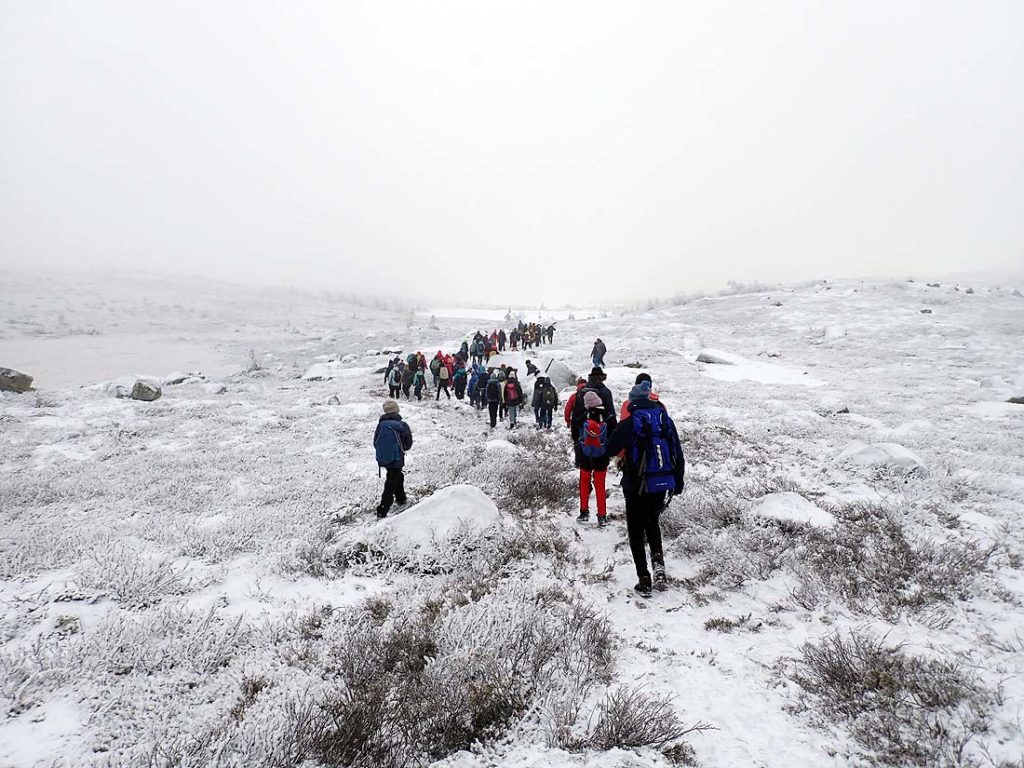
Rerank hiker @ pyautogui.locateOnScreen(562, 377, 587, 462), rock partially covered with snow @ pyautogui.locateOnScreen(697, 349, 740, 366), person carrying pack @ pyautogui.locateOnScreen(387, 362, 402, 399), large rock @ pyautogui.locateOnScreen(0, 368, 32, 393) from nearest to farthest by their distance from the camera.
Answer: hiker @ pyautogui.locateOnScreen(562, 377, 587, 462) → person carrying pack @ pyautogui.locateOnScreen(387, 362, 402, 399) → large rock @ pyautogui.locateOnScreen(0, 368, 32, 393) → rock partially covered with snow @ pyautogui.locateOnScreen(697, 349, 740, 366)

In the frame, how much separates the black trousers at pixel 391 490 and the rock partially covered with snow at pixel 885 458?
8935 millimetres

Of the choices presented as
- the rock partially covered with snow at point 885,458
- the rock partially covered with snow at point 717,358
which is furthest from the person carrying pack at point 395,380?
the rock partially covered with snow at point 717,358

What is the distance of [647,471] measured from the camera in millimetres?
5273

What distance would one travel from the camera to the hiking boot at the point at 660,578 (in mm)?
5375

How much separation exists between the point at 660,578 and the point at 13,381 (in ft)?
93.7

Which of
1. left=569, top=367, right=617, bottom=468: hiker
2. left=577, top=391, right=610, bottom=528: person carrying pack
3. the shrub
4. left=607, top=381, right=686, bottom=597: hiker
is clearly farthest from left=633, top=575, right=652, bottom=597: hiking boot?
left=569, top=367, right=617, bottom=468: hiker

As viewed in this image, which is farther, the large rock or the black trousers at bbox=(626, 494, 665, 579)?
the large rock

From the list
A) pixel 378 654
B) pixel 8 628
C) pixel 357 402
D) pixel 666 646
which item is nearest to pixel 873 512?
pixel 666 646

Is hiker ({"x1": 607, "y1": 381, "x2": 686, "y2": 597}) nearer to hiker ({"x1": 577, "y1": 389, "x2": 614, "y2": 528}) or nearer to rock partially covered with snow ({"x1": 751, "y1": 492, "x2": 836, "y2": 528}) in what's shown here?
hiker ({"x1": 577, "y1": 389, "x2": 614, "y2": 528})

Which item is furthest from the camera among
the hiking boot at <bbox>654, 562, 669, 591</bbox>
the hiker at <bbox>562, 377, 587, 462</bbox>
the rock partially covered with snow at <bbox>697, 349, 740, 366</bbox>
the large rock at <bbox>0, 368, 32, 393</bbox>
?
the rock partially covered with snow at <bbox>697, 349, 740, 366</bbox>

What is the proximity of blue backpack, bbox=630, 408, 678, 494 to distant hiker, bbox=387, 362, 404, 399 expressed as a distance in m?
16.0

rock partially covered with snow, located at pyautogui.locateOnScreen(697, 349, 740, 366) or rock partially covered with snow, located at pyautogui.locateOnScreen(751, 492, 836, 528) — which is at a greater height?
rock partially covered with snow, located at pyautogui.locateOnScreen(697, 349, 740, 366)

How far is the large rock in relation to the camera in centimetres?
2048

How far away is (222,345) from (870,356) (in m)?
61.5
